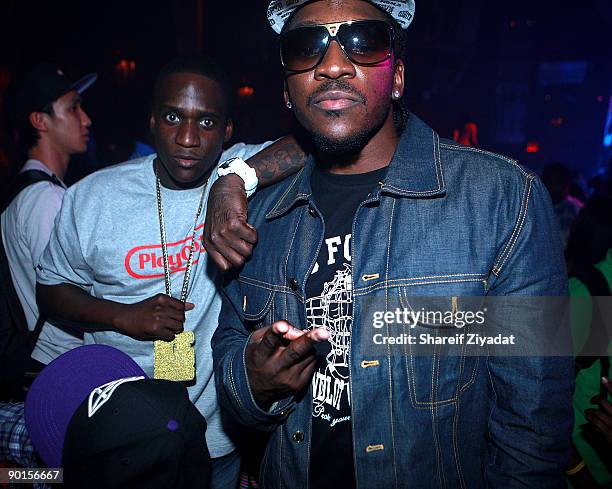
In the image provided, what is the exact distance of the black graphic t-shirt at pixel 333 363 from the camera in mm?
1622

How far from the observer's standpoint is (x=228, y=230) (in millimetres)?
1773

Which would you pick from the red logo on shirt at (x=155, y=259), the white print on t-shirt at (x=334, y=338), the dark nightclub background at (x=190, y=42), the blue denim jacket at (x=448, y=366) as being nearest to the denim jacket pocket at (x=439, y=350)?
the blue denim jacket at (x=448, y=366)

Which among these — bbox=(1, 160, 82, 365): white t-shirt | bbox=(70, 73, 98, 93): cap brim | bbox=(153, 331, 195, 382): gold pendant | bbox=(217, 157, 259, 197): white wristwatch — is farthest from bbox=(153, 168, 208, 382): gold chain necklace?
bbox=(70, 73, 98, 93): cap brim

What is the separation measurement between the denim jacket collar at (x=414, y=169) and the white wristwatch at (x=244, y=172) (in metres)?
0.28

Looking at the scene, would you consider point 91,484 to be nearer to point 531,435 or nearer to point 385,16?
point 531,435

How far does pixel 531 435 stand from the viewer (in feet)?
4.65

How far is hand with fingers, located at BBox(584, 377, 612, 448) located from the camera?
81.6 inches

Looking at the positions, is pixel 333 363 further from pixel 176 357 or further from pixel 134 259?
pixel 134 259

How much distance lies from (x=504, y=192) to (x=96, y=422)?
1.66 m

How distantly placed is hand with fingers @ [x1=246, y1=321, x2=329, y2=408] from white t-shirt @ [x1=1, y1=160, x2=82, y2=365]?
1691 mm

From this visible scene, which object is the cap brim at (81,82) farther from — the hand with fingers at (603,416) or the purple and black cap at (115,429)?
the hand with fingers at (603,416)

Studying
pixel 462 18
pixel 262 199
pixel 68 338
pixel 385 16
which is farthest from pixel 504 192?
pixel 462 18

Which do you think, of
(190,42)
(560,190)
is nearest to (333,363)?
(560,190)

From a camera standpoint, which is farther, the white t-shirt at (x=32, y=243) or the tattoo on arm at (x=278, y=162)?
the white t-shirt at (x=32, y=243)
